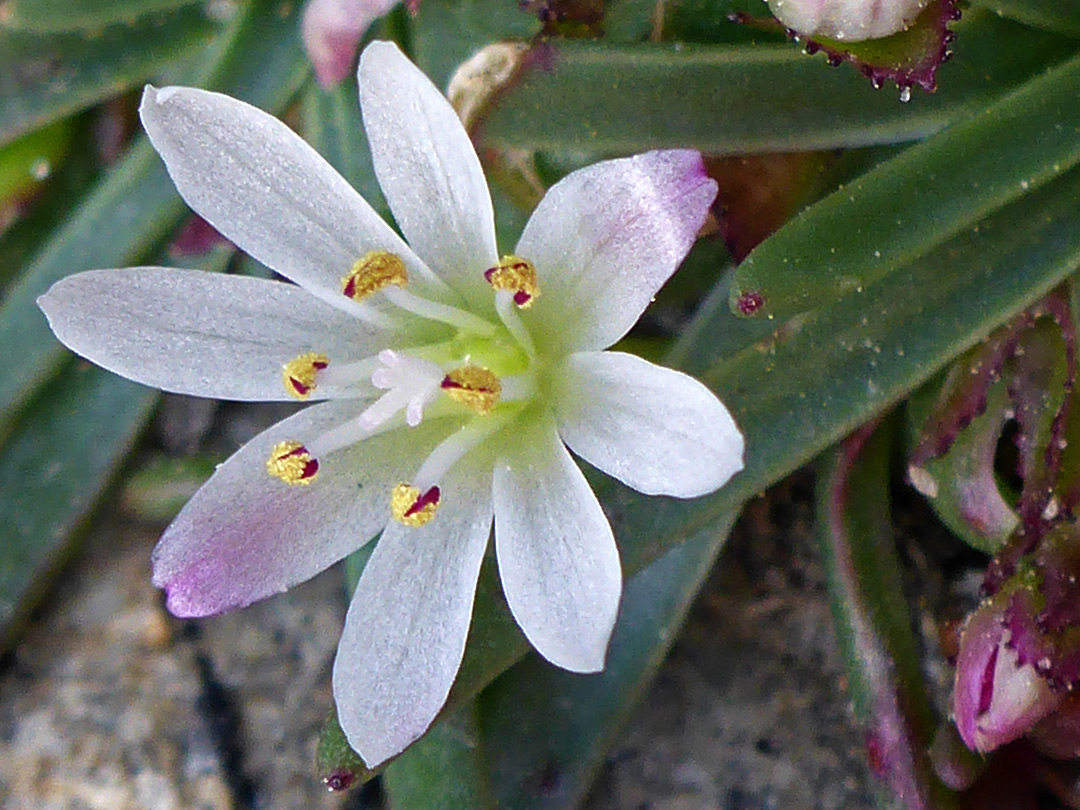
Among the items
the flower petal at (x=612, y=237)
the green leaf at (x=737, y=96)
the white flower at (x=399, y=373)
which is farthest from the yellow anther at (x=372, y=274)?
the green leaf at (x=737, y=96)

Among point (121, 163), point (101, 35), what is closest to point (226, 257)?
point (121, 163)

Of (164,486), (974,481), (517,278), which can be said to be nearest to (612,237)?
(517,278)

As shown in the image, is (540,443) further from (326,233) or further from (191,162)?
(191,162)

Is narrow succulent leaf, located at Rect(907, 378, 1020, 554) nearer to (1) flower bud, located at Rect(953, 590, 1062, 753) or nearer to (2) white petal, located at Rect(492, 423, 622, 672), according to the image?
(1) flower bud, located at Rect(953, 590, 1062, 753)

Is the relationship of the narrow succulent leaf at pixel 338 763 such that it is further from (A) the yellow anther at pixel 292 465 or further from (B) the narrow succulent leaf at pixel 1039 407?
(B) the narrow succulent leaf at pixel 1039 407

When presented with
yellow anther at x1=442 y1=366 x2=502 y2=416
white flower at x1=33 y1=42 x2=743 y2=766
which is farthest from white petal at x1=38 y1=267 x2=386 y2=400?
yellow anther at x1=442 y1=366 x2=502 y2=416

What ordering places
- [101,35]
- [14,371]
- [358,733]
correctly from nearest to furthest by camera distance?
[358,733] < [14,371] < [101,35]
